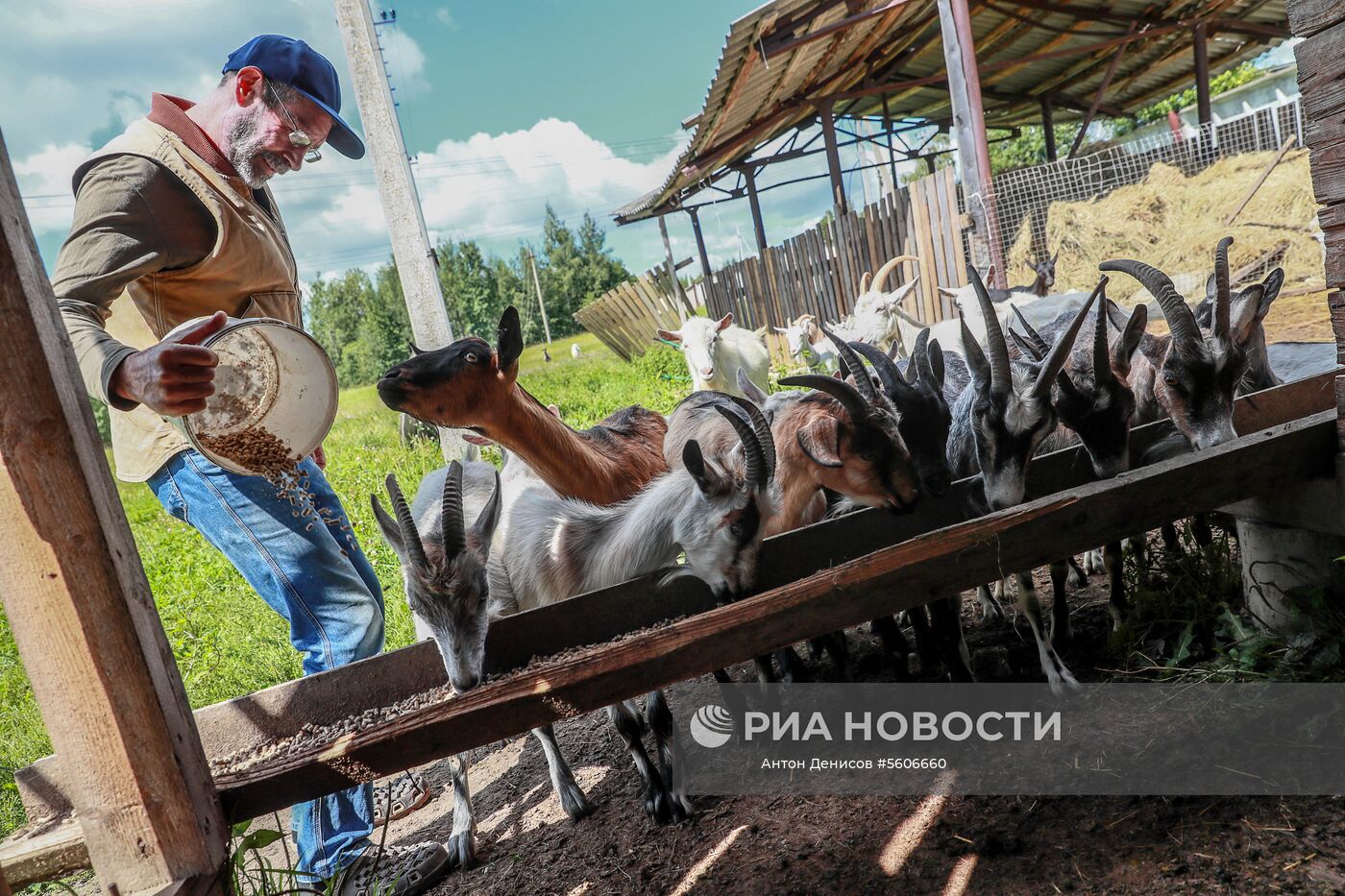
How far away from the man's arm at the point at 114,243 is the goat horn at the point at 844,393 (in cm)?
221

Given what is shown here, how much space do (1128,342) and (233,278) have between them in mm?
3749

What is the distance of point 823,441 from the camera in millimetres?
3465


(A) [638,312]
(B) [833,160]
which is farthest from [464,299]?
(B) [833,160]

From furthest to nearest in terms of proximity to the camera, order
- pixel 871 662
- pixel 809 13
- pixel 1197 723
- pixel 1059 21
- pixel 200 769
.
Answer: pixel 1059 21 → pixel 809 13 → pixel 871 662 → pixel 1197 723 → pixel 200 769

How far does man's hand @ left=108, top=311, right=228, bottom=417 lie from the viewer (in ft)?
6.63

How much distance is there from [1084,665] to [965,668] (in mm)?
493

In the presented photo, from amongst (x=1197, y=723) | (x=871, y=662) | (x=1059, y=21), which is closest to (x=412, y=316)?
(x=871, y=662)

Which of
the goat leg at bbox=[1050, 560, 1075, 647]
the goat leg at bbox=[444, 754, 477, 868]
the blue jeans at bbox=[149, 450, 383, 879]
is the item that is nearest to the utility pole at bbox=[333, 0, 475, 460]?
the goat leg at bbox=[444, 754, 477, 868]

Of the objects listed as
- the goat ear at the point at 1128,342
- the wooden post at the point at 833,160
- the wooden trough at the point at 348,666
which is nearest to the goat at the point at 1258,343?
the goat ear at the point at 1128,342

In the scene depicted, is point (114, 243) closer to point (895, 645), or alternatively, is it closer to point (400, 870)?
point (400, 870)

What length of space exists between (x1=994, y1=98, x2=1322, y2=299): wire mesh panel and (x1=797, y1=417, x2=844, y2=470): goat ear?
7.94 m

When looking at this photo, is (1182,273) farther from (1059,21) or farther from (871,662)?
(871,662)

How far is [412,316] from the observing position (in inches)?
258

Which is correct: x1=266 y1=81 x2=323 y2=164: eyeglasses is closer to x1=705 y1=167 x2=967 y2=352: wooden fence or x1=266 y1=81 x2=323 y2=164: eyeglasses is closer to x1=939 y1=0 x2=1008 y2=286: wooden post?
x1=939 y1=0 x2=1008 y2=286: wooden post
